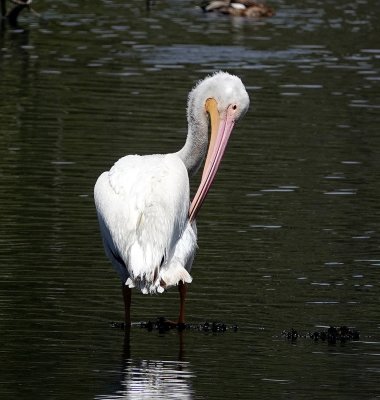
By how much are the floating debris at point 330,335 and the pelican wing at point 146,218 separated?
637 millimetres

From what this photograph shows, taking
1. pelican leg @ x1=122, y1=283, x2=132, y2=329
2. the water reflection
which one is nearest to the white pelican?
pelican leg @ x1=122, y1=283, x2=132, y2=329

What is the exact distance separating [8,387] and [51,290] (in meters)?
2.26

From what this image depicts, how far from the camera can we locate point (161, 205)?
848cm

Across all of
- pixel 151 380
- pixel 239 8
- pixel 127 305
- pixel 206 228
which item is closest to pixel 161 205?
pixel 127 305

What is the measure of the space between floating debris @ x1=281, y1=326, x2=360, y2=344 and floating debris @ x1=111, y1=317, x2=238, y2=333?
34 centimetres

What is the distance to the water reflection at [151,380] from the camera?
23.2 ft

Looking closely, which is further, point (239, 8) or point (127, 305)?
point (239, 8)

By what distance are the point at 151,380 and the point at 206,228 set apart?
4.41m

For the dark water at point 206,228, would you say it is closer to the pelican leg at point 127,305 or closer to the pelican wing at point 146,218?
the pelican leg at point 127,305

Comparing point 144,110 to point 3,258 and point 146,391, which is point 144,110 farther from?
point 146,391

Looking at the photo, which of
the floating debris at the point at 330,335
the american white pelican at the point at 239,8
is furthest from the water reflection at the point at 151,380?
the american white pelican at the point at 239,8

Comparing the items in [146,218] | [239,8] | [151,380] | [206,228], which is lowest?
[239,8]

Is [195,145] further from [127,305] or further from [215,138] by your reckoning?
[127,305]

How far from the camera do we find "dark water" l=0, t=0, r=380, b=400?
25.1ft
